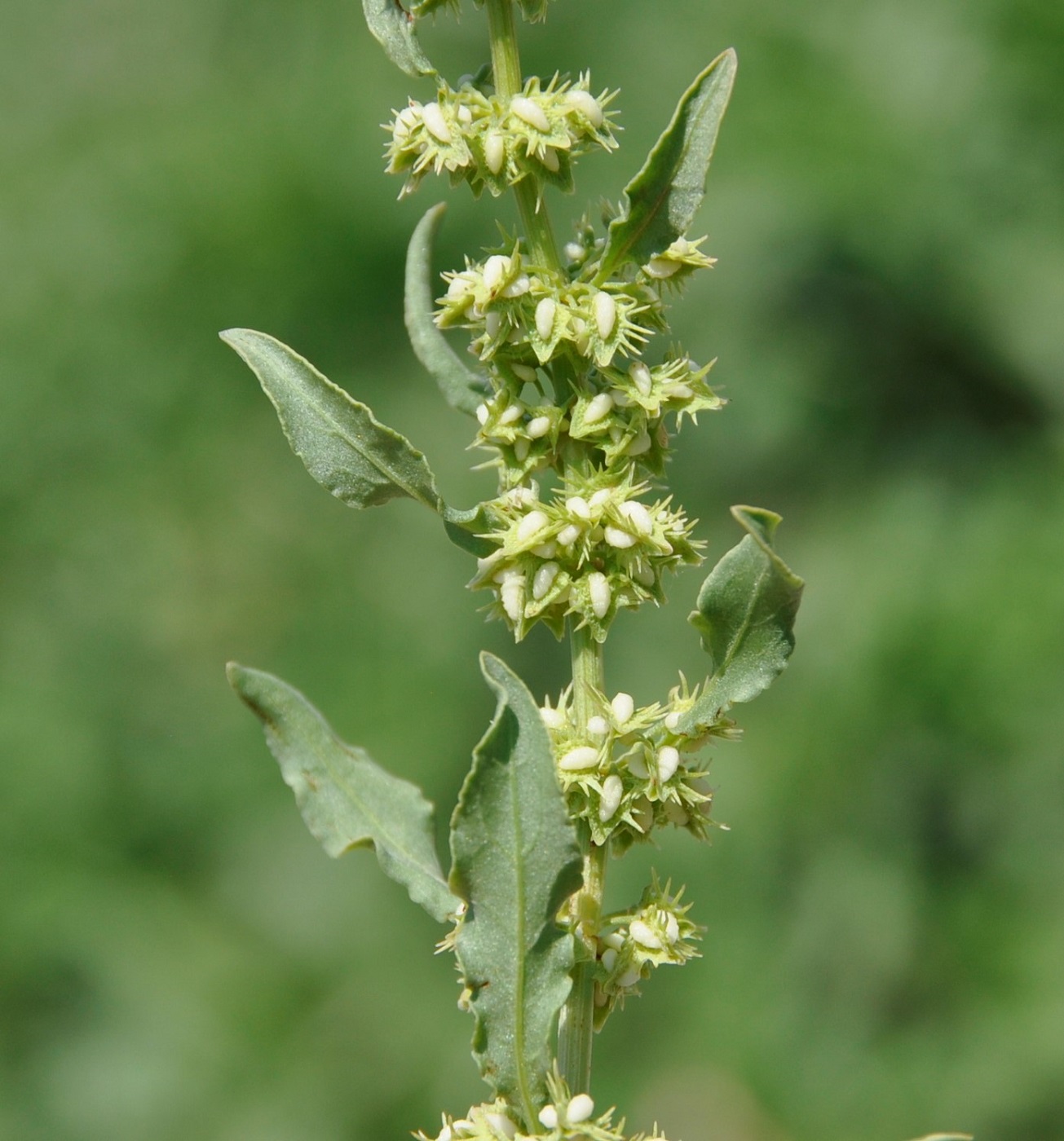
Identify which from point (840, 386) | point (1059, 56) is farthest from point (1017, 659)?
point (1059, 56)

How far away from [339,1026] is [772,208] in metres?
3.31

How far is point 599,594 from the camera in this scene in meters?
1.43

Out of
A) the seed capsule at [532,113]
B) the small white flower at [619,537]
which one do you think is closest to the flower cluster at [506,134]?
the seed capsule at [532,113]

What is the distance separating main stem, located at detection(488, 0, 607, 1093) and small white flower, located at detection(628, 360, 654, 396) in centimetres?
13

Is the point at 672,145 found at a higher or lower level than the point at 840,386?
lower

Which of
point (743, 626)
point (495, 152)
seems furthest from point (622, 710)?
point (495, 152)

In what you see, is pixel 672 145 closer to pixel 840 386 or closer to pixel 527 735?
pixel 527 735

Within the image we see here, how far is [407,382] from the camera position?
573 centimetres

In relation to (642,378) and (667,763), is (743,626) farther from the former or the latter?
(642,378)

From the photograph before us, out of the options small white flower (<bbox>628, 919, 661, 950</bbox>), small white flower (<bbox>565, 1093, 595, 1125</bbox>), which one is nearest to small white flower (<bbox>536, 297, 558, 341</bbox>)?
small white flower (<bbox>628, 919, 661, 950</bbox>)

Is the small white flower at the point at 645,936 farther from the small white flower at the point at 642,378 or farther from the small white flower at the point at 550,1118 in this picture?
the small white flower at the point at 642,378

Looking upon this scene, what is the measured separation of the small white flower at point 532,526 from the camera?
1434 millimetres

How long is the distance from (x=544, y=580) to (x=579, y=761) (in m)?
0.18

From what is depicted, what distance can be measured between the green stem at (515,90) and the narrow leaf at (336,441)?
24cm
